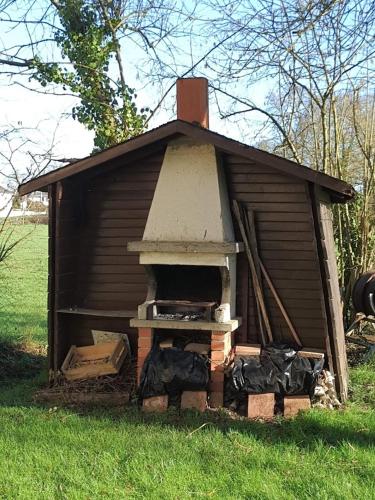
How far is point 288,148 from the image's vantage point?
10.9m

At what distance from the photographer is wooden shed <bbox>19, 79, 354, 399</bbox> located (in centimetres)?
662

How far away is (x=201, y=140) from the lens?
679cm

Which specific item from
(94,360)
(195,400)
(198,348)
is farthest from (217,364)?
(94,360)

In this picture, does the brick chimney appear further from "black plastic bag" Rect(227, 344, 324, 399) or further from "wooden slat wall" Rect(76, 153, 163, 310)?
"black plastic bag" Rect(227, 344, 324, 399)

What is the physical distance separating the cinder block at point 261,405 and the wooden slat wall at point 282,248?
108 centimetres

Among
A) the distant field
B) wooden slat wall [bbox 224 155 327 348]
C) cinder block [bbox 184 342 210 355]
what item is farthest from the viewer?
the distant field

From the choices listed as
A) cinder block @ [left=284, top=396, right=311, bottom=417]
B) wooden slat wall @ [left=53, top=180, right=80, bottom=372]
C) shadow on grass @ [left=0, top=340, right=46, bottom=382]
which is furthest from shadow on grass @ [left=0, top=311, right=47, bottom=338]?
cinder block @ [left=284, top=396, right=311, bottom=417]

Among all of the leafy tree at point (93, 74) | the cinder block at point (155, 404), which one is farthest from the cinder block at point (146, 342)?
the leafy tree at point (93, 74)

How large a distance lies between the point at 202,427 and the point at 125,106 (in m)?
8.03

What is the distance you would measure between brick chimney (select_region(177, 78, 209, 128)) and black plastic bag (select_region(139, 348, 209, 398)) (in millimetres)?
2858

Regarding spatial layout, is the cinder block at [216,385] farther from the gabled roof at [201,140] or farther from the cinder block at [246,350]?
the gabled roof at [201,140]

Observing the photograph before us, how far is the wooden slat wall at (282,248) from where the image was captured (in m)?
6.91

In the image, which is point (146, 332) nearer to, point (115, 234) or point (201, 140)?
point (115, 234)

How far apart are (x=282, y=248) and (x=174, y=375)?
1937 mm
